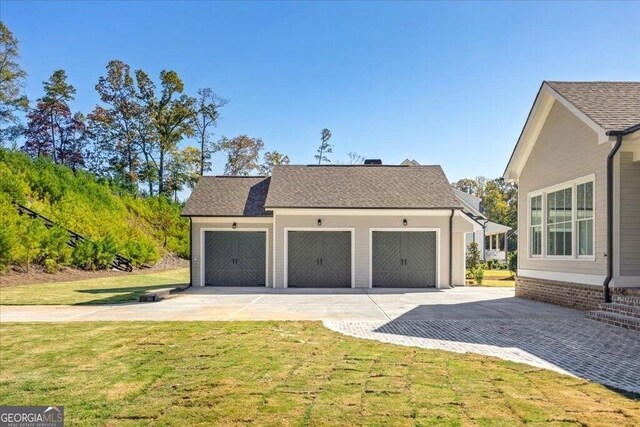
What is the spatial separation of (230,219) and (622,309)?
43.7 ft

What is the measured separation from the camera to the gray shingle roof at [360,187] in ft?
58.2

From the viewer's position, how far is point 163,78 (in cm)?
4009

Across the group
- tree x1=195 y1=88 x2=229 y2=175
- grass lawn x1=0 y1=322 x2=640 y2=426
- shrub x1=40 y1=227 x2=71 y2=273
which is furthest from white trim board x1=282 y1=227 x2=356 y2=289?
tree x1=195 y1=88 x2=229 y2=175

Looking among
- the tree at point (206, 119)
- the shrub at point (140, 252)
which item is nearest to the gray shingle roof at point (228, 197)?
the shrub at point (140, 252)

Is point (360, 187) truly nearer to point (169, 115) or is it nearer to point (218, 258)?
point (218, 258)

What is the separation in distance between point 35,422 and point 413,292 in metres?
13.5

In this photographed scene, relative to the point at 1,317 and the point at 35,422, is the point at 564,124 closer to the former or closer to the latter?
the point at 35,422

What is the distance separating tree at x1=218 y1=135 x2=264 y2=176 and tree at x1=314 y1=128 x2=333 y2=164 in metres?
6.75

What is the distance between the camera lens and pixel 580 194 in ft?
38.2

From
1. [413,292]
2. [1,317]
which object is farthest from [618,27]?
[1,317]

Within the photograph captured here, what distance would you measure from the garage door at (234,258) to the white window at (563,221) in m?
10.0

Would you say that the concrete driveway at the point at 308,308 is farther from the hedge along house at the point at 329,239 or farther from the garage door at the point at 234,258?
the garage door at the point at 234,258
